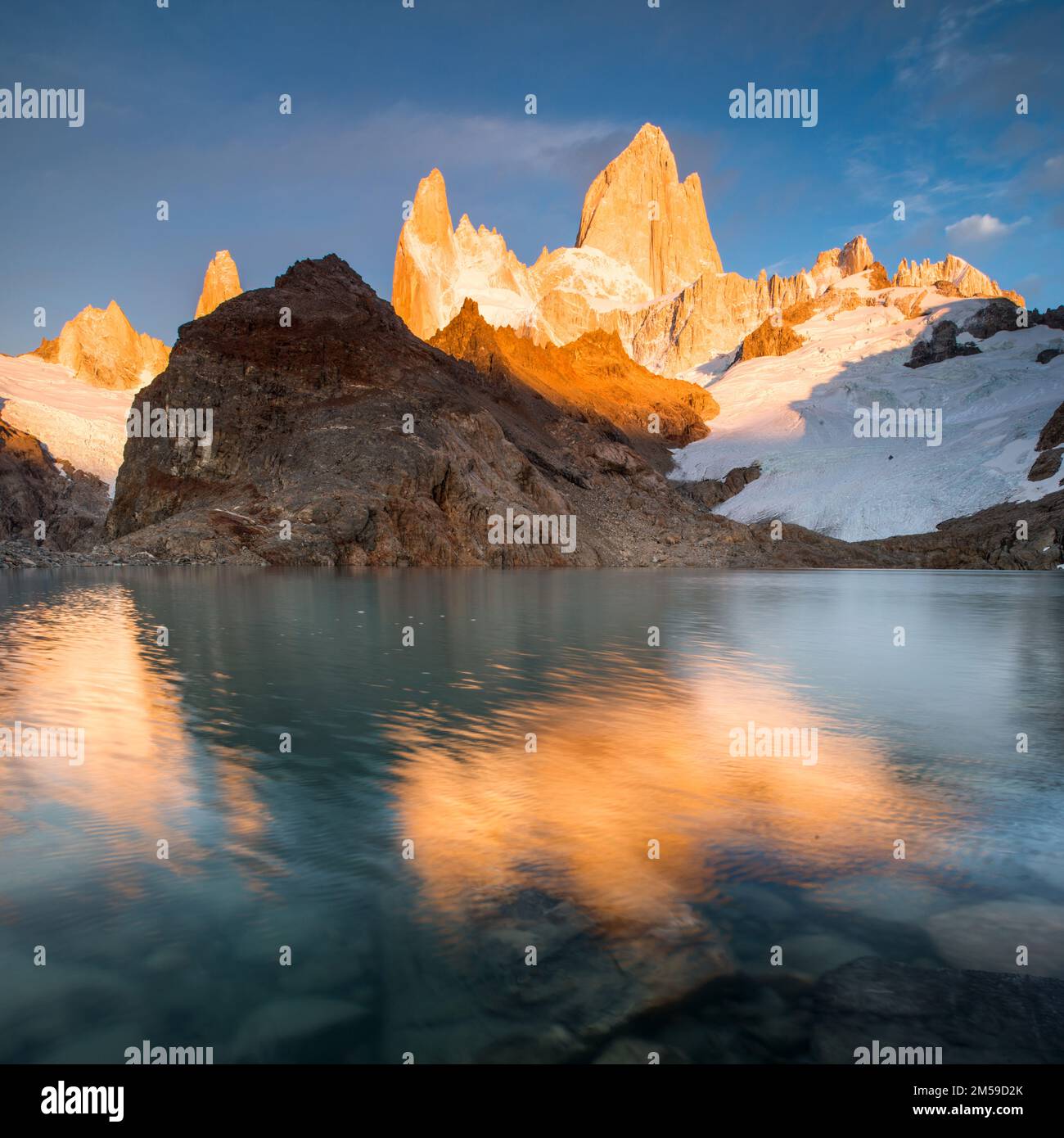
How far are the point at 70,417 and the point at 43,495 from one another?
1534 inches

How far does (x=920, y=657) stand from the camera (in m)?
18.8

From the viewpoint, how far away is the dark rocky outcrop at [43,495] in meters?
108

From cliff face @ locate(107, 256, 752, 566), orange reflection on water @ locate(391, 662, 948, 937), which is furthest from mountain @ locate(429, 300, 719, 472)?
orange reflection on water @ locate(391, 662, 948, 937)

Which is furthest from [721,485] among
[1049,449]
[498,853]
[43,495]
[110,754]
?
[498,853]

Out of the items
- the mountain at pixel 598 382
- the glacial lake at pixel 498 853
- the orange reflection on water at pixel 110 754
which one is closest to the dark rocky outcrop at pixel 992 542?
the mountain at pixel 598 382

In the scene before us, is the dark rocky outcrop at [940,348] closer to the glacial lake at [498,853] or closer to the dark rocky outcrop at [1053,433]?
the dark rocky outcrop at [1053,433]

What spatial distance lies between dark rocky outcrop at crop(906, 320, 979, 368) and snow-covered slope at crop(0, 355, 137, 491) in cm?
16286

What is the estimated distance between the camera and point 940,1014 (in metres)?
4.39

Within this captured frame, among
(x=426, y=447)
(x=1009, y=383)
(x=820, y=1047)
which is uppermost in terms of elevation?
(x=1009, y=383)

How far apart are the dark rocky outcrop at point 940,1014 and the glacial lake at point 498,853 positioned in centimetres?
17

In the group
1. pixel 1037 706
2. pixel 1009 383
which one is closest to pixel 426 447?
pixel 1037 706

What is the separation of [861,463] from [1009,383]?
41375mm

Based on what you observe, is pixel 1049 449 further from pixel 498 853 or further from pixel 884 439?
pixel 498 853
